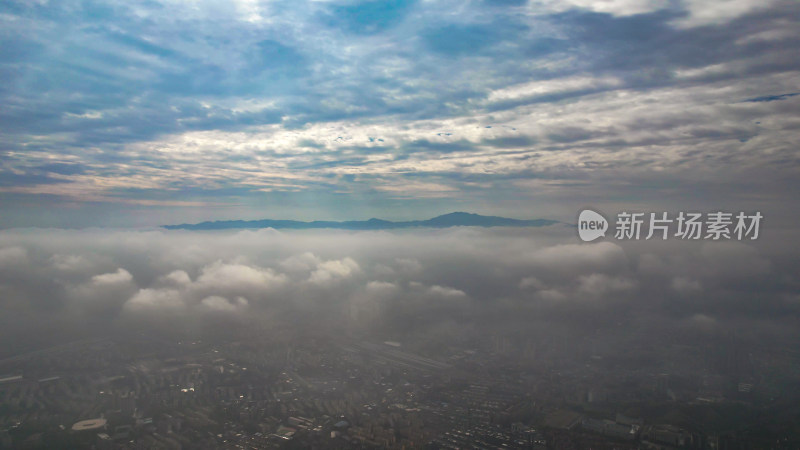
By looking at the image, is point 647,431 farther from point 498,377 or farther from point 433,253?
point 433,253

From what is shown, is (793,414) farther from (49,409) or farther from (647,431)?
(49,409)

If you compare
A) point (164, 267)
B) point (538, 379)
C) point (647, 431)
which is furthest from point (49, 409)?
point (164, 267)

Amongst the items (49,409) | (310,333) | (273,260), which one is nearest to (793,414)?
(310,333)

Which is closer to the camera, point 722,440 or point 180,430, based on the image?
point 722,440

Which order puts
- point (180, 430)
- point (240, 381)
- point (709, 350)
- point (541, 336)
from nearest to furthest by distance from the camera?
point (180, 430), point (240, 381), point (709, 350), point (541, 336)

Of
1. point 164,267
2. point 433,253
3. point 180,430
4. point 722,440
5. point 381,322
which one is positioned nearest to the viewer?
point 722,440

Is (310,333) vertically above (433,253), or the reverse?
(433,253)

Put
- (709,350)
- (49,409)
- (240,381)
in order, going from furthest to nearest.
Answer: (709,350) → (240,381) → (49,409)

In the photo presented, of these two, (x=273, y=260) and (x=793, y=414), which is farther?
(x=273, y=260)

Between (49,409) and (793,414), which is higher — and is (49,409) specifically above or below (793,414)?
below
